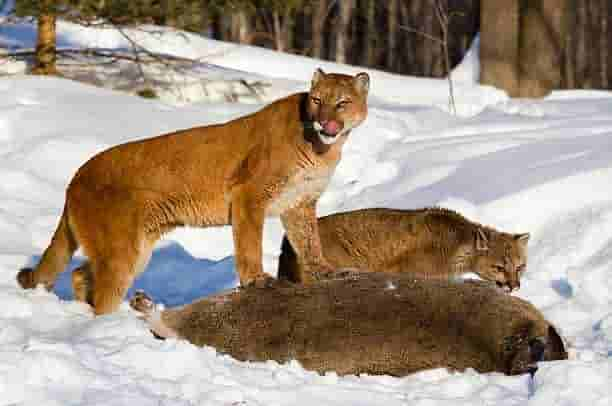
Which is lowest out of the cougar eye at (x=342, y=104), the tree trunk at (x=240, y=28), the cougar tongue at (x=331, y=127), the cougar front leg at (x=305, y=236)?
the tree trunk at (x=240, y=28)

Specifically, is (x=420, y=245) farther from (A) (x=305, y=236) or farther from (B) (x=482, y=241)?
(A) (x=305, y=236)

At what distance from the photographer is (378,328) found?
19.5 feet

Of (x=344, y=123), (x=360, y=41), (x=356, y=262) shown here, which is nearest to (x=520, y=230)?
(x=356, y=262)

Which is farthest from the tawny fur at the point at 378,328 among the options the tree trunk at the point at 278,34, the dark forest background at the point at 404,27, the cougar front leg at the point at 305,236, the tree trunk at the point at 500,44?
the tree trunk at the point at 278,34

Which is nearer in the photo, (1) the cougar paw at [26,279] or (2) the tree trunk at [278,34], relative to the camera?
(1) the cougar paw at [26,279]

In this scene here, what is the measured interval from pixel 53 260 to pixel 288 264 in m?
1.67

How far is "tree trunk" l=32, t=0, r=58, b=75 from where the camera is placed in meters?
12.5

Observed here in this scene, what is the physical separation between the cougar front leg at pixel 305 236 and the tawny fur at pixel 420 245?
0.70 meters

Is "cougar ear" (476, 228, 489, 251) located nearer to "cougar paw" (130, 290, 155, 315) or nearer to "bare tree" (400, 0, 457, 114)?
"cougar paw" (130, 290, 155, 315)

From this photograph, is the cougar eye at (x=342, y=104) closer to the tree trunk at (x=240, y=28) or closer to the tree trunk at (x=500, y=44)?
the tree trunk at (x=500, y=44)

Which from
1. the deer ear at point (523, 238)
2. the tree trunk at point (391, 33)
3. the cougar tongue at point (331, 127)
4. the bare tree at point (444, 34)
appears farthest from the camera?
the tree trunk at point (391, 33)

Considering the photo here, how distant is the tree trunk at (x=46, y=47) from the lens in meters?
12.5

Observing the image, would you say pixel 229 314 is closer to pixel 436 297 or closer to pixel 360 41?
pixel 436 297

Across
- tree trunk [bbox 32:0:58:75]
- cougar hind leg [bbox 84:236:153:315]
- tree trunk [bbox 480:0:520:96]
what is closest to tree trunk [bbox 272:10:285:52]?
tree trunk [bbox 480:0:520:96]
